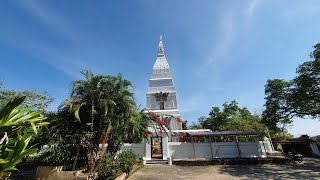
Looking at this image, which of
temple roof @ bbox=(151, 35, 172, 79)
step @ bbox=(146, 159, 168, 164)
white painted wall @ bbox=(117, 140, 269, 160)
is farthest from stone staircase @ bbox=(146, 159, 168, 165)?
temple roof @ bbox=(151, 35, 172, 79)

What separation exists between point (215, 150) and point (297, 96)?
7.26 meters

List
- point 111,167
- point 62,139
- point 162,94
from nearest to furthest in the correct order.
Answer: point 111,167
point 62,139
point 162,94

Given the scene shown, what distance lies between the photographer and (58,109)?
10.0m

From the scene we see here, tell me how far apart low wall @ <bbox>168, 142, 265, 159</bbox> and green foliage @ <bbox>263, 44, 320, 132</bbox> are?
8.23 ft

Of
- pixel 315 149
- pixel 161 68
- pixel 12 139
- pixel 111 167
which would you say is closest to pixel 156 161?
pixel 111 167

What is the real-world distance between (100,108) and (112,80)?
61.1 inches

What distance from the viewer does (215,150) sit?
642 inches

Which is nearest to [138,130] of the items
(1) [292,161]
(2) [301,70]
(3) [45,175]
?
(3) [45,175]

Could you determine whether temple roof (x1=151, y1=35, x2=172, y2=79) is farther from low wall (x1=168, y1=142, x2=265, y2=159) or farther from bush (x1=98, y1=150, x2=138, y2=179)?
bush (x1=98, y1=150, x2=138, y2=179)

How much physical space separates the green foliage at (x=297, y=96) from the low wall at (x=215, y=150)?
8.23 ft

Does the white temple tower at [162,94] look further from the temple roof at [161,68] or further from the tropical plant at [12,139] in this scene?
the tropical plant at [12,139]

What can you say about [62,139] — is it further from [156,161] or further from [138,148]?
[156,161]

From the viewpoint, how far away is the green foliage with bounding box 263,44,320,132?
40.9 ft

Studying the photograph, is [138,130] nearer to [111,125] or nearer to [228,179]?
[111,125]
